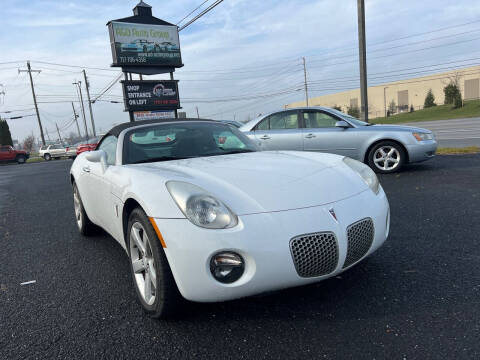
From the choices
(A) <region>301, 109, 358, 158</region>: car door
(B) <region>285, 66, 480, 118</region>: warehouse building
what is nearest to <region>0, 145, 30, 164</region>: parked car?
(A) <region>301, 109, 358, 158</region>: car door

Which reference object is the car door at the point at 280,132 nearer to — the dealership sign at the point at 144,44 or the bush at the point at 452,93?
the dealership sign at the point at 144,44

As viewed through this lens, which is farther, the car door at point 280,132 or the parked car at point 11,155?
the parked car at point 11,155

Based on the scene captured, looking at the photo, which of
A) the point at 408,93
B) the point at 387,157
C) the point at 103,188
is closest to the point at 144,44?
the point at 387,157

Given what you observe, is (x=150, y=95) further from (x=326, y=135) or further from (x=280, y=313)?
(x=280, y=313)

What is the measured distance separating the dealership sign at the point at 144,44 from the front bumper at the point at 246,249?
1979cm

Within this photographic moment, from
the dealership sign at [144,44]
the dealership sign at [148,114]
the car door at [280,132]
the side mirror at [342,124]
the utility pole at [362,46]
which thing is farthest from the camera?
the dealership sign at [148,114]

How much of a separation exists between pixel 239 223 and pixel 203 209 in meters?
0.23

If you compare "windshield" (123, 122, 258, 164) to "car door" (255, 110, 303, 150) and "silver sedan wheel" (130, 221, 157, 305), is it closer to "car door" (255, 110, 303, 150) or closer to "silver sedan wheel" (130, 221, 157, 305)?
"silver sedan wheel" (130, 221, 157, 305)

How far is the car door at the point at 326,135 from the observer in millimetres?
7168

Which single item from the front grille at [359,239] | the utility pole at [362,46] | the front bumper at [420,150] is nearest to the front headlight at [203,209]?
the front grille at [359,239]

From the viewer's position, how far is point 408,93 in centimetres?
8506

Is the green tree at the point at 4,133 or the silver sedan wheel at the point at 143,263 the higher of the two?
the green tree at the point at 4,133

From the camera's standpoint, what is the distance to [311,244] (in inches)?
76.7

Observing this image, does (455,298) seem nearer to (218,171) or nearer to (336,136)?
(218,171)
